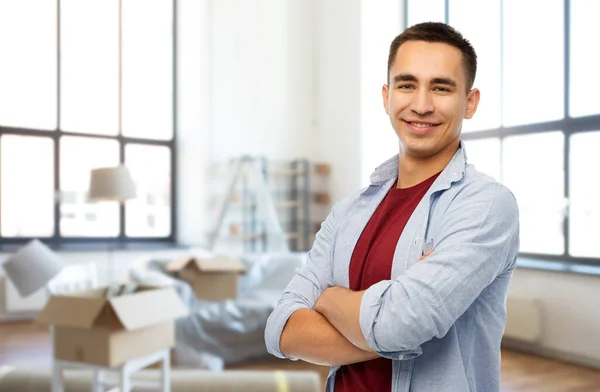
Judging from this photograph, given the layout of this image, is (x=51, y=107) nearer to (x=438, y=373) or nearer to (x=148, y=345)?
(x=148, y=345)

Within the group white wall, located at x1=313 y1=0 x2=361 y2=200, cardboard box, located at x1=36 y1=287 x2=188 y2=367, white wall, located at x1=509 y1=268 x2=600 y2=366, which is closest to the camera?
cardboard box, located at x1=36 y1=287 x2=188 y2=367

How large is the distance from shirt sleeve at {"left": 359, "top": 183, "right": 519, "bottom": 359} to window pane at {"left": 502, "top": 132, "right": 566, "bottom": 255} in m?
3.83

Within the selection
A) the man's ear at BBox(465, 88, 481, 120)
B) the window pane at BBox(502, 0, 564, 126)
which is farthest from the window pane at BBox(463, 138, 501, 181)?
the man's ear at BBox(465, 88, 481, 120)

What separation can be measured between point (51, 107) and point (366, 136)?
3.54m

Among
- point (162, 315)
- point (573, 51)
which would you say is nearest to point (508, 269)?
point (162, 315)

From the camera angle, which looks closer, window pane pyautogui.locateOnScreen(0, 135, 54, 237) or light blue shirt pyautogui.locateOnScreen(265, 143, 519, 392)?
light blue shirt pyautogui.locateOnScreen(265, 143, 519, 392)

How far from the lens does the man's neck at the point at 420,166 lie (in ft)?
3.46

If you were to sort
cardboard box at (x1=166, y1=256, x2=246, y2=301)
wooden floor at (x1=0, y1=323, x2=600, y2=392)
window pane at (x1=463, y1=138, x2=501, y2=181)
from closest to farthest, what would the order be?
cardboard box at (x1=166, y1=256, x2=246, y2=301) → wooden floor at (x1=0, y1=323, x2=600, y2=392) → window pane at (x1=463, y1=138, x2=501, y2=181)

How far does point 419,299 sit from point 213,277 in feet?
8.05

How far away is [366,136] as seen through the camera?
19.6 ft

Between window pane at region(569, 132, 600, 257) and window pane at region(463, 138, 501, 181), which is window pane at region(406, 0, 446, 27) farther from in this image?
window pane at region(569, 132, 600, 257)

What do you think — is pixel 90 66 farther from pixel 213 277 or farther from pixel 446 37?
pixel 446 37

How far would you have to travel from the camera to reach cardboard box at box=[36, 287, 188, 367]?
71.6 inches

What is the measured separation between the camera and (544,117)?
179 inches
